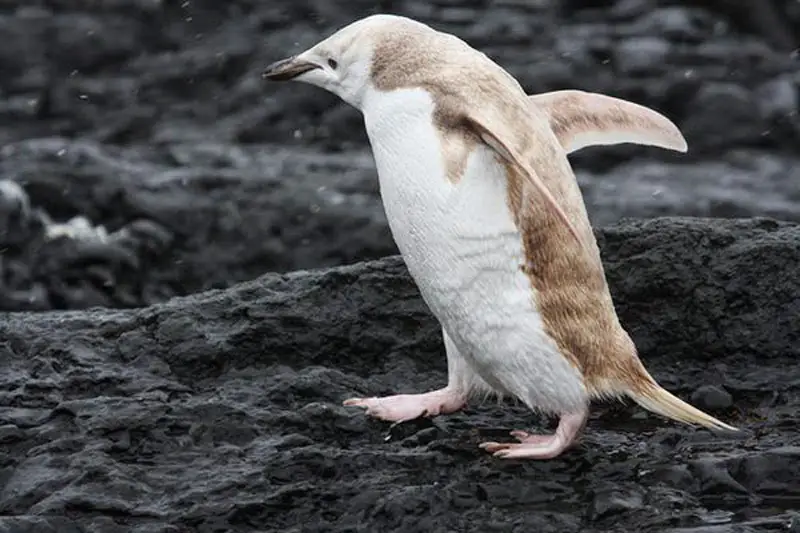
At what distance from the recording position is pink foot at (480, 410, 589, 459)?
4.45 m

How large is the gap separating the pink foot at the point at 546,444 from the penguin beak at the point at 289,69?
1.26 meters

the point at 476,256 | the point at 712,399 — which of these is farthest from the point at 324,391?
the point at 712,399

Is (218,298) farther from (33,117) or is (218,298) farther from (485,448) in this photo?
(33,117)

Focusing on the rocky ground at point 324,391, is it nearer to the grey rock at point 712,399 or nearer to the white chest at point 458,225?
the grey rock at point 712,399

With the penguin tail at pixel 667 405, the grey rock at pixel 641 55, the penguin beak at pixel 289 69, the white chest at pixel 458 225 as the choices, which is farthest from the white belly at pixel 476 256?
the grey rock at pixel 641 55

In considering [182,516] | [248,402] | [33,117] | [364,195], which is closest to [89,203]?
[364,195]

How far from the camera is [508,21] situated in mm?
13070

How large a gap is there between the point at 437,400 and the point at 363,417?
0.23 m

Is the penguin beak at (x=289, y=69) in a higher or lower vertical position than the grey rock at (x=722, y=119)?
higher

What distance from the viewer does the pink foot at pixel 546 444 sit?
4.45 m

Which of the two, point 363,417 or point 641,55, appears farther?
point 641,55

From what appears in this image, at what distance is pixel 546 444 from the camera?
448 centimetres

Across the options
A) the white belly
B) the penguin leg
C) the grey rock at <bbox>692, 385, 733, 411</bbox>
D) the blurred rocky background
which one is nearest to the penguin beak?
the white belly

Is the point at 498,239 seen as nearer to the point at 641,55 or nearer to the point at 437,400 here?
the point at 437,400
